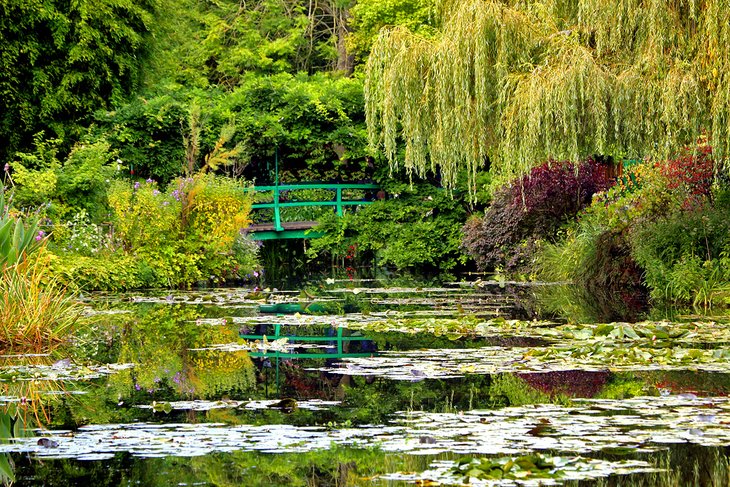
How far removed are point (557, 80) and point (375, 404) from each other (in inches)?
257

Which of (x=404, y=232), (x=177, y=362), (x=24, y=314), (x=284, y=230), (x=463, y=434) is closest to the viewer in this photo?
(x=463, y=434)

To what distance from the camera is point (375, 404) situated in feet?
22.6

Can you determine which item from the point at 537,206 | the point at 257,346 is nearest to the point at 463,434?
the point at 257,346

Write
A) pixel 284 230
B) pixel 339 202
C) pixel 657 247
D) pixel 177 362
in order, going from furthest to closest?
1. pixel 339 202
2. pixel 284 230
3. pixel 657 247
4. pixel 177 362

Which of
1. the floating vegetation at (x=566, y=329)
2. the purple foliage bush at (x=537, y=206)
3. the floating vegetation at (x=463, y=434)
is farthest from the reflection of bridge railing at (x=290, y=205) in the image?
the floating vegetation at (x=463, y=434)

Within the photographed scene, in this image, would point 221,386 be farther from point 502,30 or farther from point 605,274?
point 605,274

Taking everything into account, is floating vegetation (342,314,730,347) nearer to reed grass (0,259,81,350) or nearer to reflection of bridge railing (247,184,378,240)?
reed grass (0,259,81,350)

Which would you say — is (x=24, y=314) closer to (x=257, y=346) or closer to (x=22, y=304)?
(x=22, y=304)

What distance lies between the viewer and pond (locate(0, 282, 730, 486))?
16.4 feet

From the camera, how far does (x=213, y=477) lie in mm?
4914

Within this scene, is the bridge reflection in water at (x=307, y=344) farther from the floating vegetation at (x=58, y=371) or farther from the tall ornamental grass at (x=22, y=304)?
the tall ornamental grass at (x=22, y=304)

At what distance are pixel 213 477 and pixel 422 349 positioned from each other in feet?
15.9

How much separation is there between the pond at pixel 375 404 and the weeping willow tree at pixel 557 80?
2.24 meters

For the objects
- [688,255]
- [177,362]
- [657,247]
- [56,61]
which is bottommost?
[177,362]
